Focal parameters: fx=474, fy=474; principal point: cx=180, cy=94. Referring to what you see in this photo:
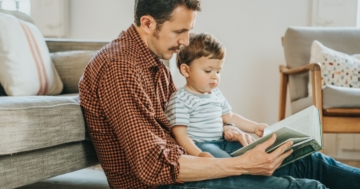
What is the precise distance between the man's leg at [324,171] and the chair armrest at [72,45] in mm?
1299

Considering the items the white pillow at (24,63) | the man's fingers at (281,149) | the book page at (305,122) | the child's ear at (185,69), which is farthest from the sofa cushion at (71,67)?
the man's fingers at (281,149)

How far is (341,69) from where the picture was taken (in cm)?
260

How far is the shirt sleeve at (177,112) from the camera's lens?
1.39m

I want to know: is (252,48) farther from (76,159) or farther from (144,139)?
(144,139)

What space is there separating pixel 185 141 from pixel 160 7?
38cm

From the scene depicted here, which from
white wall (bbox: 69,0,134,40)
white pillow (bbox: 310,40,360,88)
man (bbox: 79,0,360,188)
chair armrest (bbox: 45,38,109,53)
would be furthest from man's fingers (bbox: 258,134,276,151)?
white wall (bbox: 69,0,134,40)

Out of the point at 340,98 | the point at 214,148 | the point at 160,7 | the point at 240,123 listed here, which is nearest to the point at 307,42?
→ the point at 340,98

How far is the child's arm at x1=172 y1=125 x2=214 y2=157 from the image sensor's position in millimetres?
1335

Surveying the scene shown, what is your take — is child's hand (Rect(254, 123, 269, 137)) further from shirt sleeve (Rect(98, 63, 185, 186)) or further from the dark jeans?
shirt sleeve (Rect(98, 63, 185, 186))

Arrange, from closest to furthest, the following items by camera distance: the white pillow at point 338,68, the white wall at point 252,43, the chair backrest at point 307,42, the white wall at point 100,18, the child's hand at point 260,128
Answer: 1. the child's hand at point 260,128
2. the white pillow at point 338,68
3. the chair backrest at point 307,42
4. the white wall at point 252,43
5. the white wall at point 100,18

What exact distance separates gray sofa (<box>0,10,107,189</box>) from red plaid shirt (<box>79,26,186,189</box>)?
10cm

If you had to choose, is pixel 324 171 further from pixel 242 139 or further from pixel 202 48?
pixel 202 48

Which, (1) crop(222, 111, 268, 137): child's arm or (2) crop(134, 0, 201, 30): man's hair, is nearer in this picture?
(2) crop(134, 0, 201, 30): man's hair

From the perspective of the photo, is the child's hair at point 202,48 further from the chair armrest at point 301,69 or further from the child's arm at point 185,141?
the chair armrest at point 301,69
